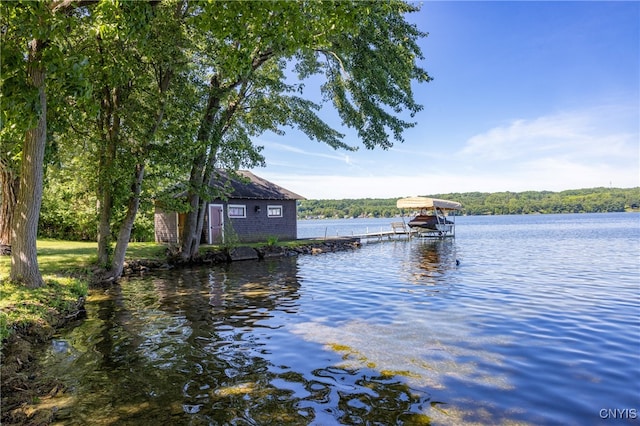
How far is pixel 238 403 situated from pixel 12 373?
2.96 m

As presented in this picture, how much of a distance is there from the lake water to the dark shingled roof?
Result: 1318cm

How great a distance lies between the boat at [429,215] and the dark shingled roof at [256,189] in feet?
32.7

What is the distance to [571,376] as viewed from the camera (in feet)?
16.6

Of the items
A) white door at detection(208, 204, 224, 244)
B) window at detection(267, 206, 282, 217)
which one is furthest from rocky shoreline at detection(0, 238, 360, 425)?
window at detection(267, 206, 282, 217)

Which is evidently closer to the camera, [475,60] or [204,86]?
[204,86]

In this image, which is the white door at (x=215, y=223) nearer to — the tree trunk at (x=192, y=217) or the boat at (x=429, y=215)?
the tree trunk at (x=192, y=217)

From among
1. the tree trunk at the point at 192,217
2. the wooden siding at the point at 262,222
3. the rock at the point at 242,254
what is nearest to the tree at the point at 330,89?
the tree trunk at the point at 192,217

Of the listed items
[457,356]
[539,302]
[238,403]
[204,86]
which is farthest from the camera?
[204,86]

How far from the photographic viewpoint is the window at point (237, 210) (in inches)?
952

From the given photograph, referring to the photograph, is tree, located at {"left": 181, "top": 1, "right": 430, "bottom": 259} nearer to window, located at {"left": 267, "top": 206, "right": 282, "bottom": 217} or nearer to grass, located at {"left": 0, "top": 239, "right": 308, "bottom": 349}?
grass, located at {"left": 0, "top": 239, "right": 308, "bottom": 349}

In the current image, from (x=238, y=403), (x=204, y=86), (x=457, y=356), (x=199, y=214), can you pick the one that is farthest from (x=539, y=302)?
(x=199, y=214)

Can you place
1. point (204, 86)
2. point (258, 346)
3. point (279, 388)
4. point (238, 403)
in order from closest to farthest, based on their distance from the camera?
point (238, 403) < point (279, 388) < point (258, 346) < point (204, 86)

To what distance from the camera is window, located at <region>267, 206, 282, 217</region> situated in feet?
87.4

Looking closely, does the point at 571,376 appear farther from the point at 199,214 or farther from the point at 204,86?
the point at 199,214
